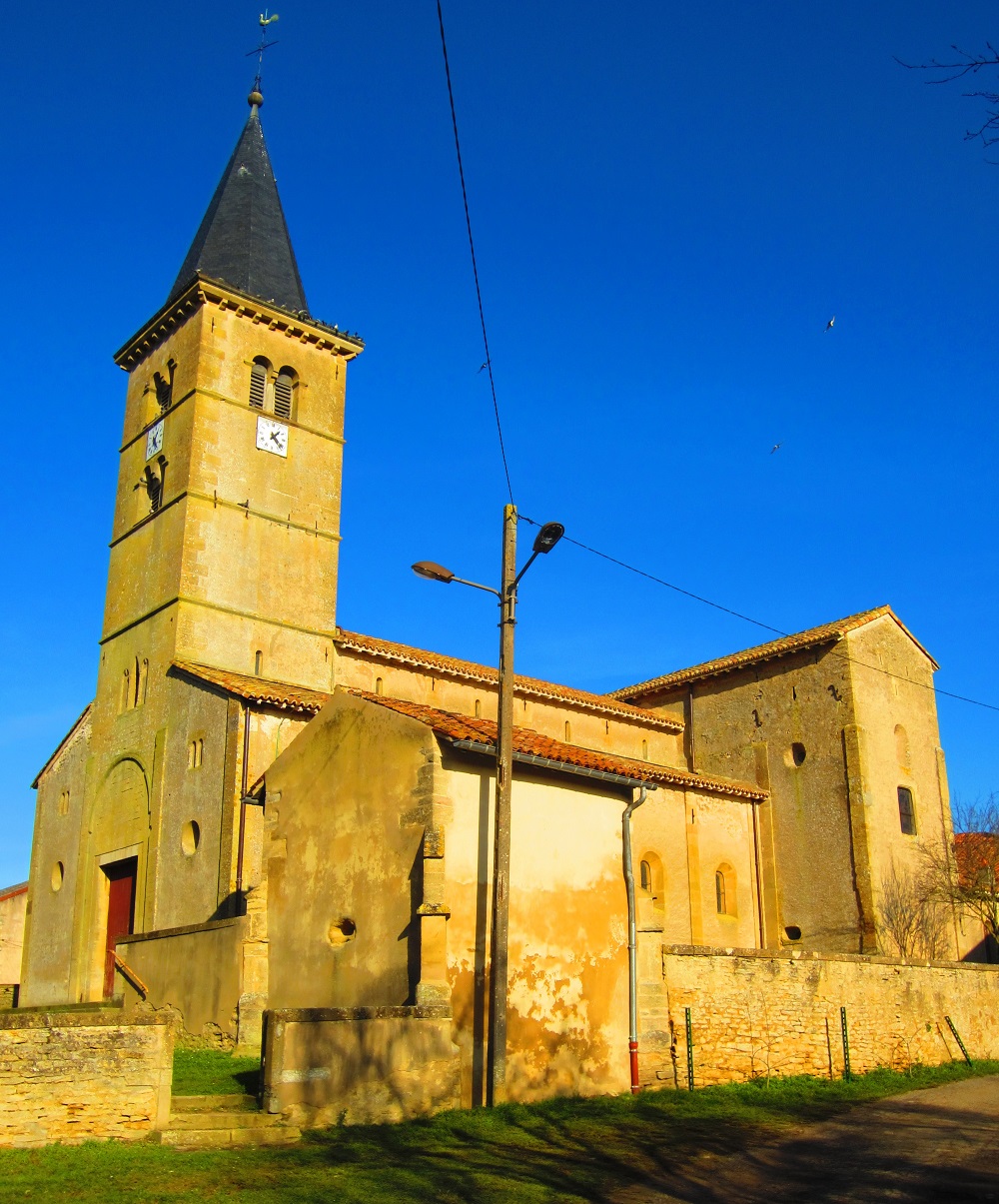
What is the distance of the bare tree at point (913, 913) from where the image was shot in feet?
108

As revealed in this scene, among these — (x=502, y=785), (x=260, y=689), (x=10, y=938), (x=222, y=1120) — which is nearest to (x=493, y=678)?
(x=260, y=689)

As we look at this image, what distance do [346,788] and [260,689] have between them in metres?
8.74

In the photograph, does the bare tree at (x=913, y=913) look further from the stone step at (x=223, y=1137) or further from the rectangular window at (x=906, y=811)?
the stone step at (x=223, y=1137)

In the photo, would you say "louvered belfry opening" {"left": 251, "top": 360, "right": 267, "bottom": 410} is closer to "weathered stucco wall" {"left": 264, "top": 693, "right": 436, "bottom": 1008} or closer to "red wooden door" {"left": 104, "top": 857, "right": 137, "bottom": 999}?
"red wooden door" {"left": 104, "top": 857, "right": 137, "bottom": 999}

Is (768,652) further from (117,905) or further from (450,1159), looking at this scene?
(450,1159)

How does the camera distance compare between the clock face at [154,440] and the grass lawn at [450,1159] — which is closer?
the grass lawn at [450,1159]

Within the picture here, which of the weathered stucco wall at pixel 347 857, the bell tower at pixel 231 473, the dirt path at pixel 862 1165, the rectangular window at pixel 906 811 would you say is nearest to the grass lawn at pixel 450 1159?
the dirt path at pixel 862 1165

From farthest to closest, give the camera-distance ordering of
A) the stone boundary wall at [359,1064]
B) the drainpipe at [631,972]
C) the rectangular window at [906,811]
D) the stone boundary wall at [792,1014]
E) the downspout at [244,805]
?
the rectangular window at [906,811] < the downspout at [244,805] < the stone boundary wall at [792,1014] < the drainpipe at [631,972] < the stone boundary wall at [359,1064]

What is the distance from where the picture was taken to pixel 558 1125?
48.2 feet

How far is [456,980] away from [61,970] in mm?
17707

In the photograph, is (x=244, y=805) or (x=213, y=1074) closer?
(x=213, y=1074)

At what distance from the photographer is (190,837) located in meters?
26.1

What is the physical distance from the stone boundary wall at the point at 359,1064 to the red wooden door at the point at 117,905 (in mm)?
15238

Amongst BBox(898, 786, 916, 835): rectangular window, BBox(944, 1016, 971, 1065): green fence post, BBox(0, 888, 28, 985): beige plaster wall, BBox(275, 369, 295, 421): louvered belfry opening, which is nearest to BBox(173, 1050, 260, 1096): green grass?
BBox(944, 1016, 971, 1065): green fence post
